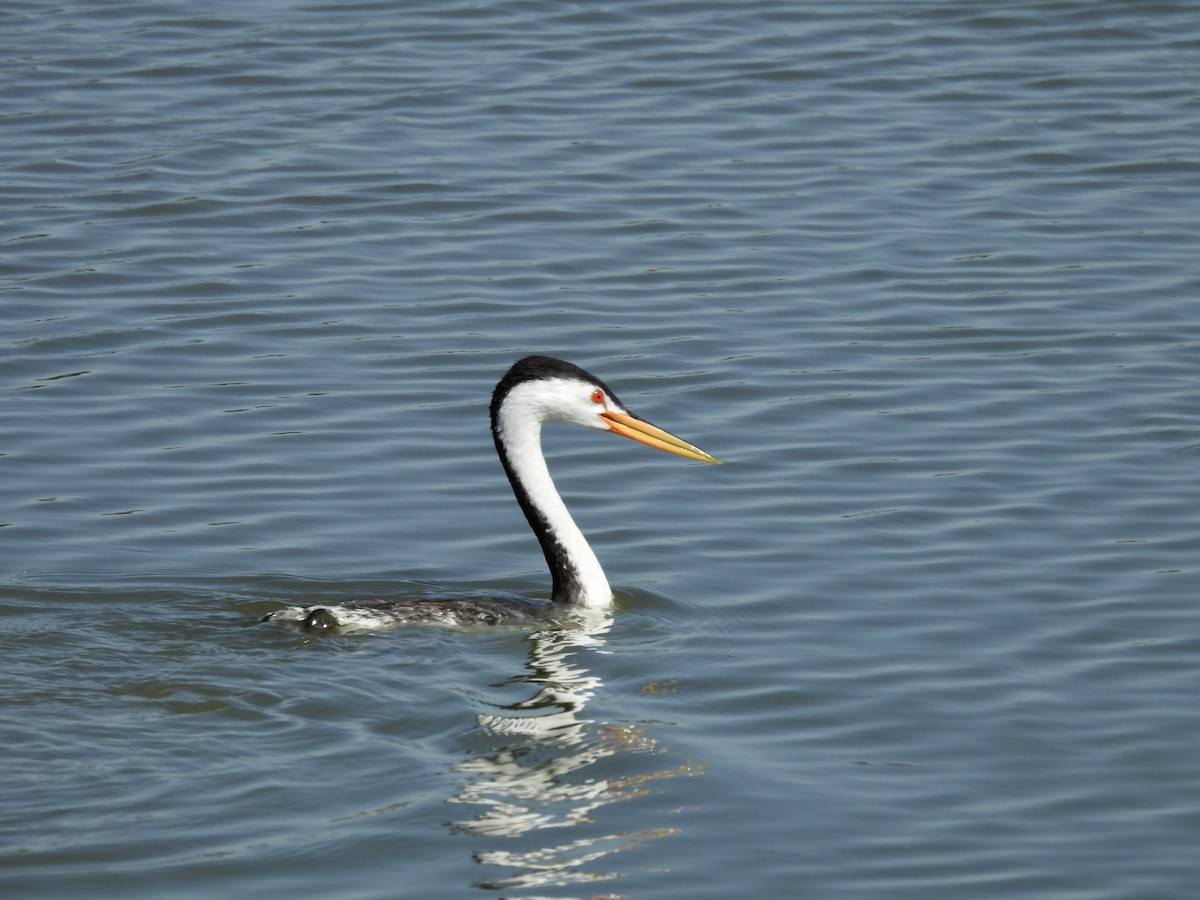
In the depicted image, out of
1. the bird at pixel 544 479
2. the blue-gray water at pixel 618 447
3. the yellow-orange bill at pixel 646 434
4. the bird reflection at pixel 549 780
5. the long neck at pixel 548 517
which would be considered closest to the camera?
the bird reflection at pixel 549 780

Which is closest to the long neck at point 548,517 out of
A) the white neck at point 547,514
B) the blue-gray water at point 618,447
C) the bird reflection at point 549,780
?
the white neck at point 547,514

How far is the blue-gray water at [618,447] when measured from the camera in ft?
23.7

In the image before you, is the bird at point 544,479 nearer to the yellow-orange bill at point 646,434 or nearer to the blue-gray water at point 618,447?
the yellow-orange bill at point 646,434

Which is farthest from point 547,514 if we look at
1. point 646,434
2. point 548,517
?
point 646,434

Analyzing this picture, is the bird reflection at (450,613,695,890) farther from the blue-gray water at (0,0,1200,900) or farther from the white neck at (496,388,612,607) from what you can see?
the white neck at (496,388,612,607)

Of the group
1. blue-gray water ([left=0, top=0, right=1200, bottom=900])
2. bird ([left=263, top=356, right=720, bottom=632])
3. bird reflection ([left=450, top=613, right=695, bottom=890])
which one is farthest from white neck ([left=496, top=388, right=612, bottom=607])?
bird reflection ([left=450, top=613, right=695, bottom=890])

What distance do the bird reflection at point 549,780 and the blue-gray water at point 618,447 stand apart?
3 centimetres

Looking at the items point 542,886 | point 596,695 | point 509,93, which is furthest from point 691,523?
point 509,93

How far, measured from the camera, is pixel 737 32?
2052 centimetres

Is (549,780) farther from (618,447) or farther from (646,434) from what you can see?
(618,447)

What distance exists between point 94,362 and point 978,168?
25.2 feet

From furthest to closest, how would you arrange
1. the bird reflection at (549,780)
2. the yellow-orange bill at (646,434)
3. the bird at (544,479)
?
the yellow-orange bill at (646,434)
the bird at (544,479)
the bird reflection at (549,780)

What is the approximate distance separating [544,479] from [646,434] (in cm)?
57

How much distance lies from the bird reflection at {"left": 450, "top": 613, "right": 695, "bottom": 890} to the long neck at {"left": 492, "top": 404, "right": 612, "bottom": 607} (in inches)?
26.8
